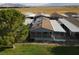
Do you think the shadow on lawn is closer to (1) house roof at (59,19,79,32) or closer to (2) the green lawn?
(2) the green lawn

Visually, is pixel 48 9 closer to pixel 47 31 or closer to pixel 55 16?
pixel 55 16

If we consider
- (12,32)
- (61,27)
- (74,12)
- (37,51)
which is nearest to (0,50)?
(12,32)

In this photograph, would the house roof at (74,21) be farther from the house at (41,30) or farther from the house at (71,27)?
the house at (41,30)

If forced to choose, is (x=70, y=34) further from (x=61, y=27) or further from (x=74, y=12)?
(x=74, y=12)

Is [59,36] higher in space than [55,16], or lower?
lower

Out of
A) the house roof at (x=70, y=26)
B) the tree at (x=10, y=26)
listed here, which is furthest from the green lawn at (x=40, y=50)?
the house roof at (x=70, y=26)

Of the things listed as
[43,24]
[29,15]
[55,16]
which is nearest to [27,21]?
[29,15]
